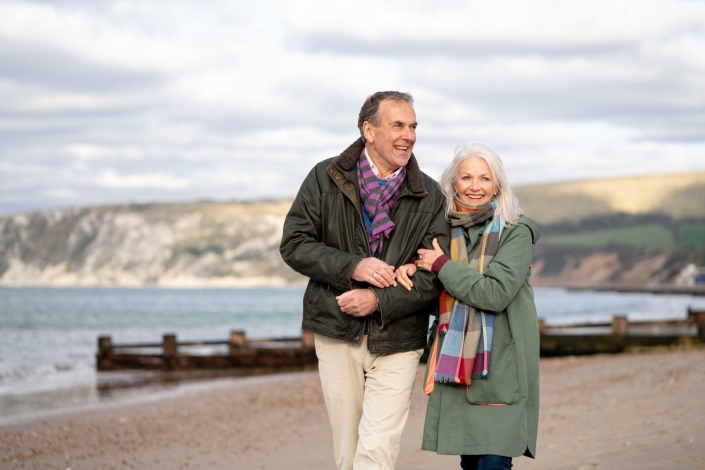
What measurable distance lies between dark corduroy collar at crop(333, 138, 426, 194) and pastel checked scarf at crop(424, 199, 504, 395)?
274 millimetres

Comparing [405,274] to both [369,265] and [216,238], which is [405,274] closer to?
[369,265]

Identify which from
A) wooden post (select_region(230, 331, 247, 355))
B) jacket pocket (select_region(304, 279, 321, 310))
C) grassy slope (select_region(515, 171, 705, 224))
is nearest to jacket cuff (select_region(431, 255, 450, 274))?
jacket pocket (select_region(304, 279, 321, 310))

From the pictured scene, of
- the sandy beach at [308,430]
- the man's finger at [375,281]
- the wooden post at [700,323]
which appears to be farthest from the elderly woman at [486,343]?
the wooden post at [700,323]

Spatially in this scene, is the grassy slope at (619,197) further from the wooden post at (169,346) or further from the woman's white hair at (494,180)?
the woman's white hair at (494,180)

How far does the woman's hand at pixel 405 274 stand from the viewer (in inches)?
161

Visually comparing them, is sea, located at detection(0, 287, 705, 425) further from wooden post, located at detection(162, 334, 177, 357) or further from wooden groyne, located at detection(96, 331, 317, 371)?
wooden post, located at detection(162, 334, 177, 357)

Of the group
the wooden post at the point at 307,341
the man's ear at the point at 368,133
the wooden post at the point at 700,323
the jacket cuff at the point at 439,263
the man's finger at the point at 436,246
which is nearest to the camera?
the jacket cuff at the point at 439,263

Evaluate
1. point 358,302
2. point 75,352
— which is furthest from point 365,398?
point 75,352

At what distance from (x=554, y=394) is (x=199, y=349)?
1571 cm

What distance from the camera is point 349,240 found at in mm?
4254

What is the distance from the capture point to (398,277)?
4.12 m

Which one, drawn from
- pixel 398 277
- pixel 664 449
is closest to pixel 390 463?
pixel 398 277

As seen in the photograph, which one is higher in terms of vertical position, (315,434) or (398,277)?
(398,277)

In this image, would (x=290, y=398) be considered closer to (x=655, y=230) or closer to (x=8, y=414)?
(x=8, y=414)
